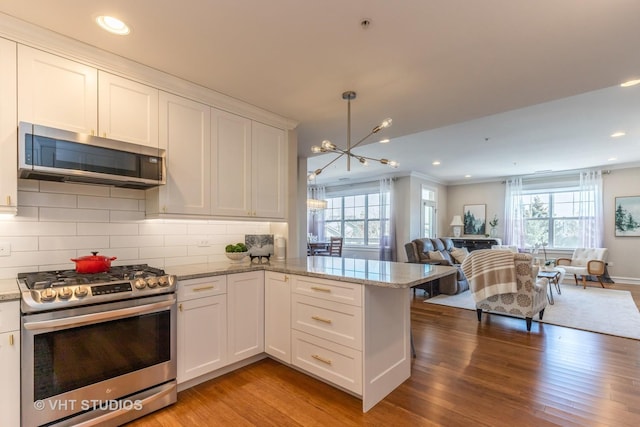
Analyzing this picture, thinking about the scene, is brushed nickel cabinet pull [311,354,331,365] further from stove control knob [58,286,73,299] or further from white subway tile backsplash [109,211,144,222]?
white subway tile backsplash [109,211,144,222]

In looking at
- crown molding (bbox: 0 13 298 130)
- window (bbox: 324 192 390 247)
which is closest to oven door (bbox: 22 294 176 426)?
crown molding (bbox: 0 13 298 130)

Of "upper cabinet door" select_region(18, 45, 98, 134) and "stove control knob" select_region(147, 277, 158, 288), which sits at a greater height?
"upper cabinet door" select_region(18, 45, 98, 134)

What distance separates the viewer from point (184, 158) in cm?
263

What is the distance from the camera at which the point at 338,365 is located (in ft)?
7.47

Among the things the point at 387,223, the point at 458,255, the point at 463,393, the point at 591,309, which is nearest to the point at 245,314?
the point at 463,393

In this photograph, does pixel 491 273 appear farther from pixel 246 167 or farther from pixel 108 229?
pixel 108 229

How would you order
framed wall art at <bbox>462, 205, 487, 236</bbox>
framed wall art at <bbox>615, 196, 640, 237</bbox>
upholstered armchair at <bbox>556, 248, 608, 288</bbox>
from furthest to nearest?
framed wall art at <bbox>462, 205, 487, 236</bbox> < framed wall art at <bbox>615, 196, 640, 237</bbox> < upholstered armchair at <bbox>556, 248, 608, 288</bbox>

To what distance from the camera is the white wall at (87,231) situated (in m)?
2.11

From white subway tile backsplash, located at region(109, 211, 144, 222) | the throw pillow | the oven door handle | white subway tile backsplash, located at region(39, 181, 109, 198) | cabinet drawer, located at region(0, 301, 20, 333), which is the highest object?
white subway tile backsplash, located at region(39, 181, 109, 198)

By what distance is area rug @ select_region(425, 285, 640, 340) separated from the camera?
12.7 feet

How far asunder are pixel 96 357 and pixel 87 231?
975mm

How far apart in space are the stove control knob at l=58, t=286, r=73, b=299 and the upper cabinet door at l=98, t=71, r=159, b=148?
43.3 inches

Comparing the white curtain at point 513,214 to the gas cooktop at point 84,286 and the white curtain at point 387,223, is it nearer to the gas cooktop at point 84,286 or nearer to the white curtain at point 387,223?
the white curtain at point 387,223

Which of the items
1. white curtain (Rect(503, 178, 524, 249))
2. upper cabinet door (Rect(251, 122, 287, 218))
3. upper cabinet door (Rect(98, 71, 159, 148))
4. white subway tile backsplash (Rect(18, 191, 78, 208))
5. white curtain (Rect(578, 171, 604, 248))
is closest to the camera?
A: white subway tile backsplash (Rect(18, 191, 78, 208))
